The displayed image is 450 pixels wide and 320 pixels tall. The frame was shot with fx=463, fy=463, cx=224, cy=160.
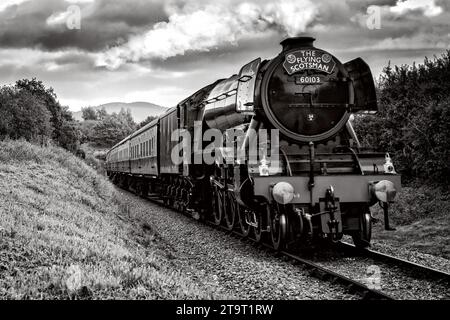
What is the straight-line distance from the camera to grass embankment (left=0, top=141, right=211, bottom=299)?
4.74m

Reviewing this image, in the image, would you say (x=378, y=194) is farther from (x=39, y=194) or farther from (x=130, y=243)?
(x=39, y=194)

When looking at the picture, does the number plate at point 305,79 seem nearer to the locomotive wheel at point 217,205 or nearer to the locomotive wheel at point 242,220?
the locomotive wheel at point 242,220

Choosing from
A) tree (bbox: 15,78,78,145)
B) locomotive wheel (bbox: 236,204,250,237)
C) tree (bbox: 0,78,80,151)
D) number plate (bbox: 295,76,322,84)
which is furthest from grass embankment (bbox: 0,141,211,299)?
tree (bbox: 15,78,78,145)

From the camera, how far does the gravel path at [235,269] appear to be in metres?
6.02

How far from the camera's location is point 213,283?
663cm

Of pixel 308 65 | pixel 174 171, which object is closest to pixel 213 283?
pixel 308 65

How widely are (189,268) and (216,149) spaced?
3593mm

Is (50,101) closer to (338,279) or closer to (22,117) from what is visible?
(22,117)

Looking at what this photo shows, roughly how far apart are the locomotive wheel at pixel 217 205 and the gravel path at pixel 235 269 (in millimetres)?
359

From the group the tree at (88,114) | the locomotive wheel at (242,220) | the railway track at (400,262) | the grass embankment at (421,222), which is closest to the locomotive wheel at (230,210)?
the locomotive wheel at (242,220)

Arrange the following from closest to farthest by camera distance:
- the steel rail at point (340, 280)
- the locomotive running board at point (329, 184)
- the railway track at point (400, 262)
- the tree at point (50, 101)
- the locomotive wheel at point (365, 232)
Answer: the steel rail at point (340, 280) → the railway track at point (400, 262) → the locomotive running board at point (329, 184) → the locomotive wheel at point (365, 232) → the tree at point (50, 101)

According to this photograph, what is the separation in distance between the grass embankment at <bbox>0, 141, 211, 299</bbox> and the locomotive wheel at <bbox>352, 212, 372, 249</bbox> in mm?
3412

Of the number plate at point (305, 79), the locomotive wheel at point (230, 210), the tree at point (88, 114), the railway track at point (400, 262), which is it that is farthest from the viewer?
the tree at point (88, 114)

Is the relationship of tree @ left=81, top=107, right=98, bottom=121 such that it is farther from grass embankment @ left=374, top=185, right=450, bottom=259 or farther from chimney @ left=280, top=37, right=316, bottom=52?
chimney @ left=280, top=37, right=316, bottom=52
